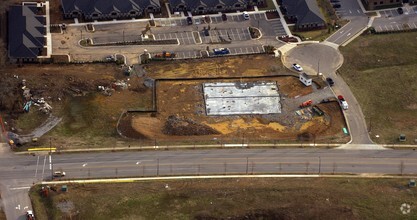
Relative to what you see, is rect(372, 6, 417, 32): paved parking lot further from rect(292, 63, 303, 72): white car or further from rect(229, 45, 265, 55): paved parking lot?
rect(229, 45, 265, 55): paved parking lot

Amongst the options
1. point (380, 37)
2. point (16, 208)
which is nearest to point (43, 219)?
point (16, 208)

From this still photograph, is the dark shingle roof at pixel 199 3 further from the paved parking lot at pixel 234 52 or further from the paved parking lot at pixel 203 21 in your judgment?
the paved parking lot at pixel 234 52

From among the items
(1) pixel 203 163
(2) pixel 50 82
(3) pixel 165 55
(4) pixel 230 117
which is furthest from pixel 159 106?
(2) pixel 50 82

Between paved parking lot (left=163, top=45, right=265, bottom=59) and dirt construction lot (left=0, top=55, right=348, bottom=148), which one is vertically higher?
paved parking lot (left=163, top=45, right=265, bottom=59)

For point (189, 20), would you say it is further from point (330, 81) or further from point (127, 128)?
point (127, 128)

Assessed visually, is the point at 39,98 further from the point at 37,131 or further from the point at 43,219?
the point at 43,219

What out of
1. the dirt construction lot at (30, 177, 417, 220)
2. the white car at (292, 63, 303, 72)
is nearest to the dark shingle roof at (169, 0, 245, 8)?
the white car at (292, 63, 303, 72)

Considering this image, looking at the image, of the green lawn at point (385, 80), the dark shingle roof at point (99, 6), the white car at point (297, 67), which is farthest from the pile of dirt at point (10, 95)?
the green lawn at point (385, 80)
